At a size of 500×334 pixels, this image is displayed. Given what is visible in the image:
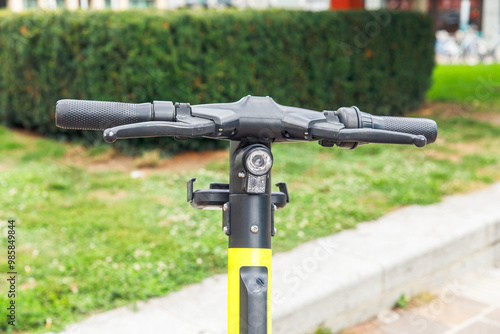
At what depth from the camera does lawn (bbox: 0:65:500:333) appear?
124 inches

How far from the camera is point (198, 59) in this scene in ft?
19.7

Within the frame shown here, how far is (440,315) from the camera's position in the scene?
3455 millimetres

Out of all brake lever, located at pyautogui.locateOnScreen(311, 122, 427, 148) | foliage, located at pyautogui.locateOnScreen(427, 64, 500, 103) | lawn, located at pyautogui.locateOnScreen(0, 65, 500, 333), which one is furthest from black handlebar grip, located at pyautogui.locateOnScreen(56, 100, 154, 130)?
foliage, located at pyautogui.locateOnScreen(427, 64, 500, 103)

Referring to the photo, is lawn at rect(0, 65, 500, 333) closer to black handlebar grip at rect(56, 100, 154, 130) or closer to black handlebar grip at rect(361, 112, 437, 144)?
black handlebar grip at rect(56, 100, 154, 130)

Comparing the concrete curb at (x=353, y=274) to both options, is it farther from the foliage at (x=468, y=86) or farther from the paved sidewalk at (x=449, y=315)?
the foliage at (x=468, y=86)

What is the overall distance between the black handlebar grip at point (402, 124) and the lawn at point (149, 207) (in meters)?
1.92

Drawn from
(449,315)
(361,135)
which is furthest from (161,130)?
(449,315)

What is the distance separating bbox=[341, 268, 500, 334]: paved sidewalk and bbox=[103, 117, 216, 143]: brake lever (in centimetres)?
222

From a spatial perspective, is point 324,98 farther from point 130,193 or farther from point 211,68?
point 130,193

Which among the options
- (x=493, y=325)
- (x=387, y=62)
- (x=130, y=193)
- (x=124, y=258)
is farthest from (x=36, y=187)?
(x=387, y=62)

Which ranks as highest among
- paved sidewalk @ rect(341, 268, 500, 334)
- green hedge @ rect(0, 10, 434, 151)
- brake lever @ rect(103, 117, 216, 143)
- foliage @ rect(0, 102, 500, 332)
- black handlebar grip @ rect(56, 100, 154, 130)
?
green hedge @ rect(0, 10, 434, 151)

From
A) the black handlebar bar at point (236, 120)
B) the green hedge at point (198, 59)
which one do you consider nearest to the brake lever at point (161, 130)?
the black handlebar bar at point (236, 120)

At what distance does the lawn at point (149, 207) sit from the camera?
3.14 m

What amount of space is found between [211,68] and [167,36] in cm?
58
